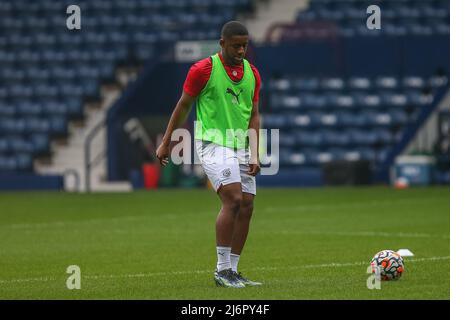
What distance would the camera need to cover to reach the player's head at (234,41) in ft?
33.9

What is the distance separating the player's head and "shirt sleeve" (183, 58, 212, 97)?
205 millimetres

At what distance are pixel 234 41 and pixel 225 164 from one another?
3.39ft

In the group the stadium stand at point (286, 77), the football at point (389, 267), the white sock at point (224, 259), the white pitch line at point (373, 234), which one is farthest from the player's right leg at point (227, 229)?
the stadium stand at point (286, 77)

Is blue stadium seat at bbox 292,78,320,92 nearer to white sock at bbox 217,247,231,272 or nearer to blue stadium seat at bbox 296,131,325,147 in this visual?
blue stadium seat at bbox 296,131,325,147

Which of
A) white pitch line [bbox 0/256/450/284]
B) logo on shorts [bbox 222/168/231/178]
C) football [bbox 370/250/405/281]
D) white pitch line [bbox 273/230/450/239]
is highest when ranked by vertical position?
logo on shorts [bbox 222/168/231/178]

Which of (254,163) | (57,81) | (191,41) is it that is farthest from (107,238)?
(57,81)

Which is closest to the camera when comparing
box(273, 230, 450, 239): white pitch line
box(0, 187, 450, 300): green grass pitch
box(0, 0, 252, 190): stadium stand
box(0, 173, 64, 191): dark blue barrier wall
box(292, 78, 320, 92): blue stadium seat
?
box(0, 187, 450, 300): green grass pitch

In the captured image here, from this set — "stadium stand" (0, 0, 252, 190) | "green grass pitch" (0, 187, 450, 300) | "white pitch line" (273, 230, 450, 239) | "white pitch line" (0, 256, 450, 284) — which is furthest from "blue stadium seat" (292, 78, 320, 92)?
"white pitch line" (0, 256, 450, 284)

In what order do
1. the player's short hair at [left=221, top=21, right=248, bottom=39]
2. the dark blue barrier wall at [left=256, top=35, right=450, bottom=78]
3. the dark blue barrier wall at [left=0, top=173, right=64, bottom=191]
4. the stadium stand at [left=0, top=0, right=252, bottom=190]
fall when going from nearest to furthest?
1. the player's short hair at [left=221, top=21, right=248, bottom=39]
2. the dark blue barrier wall at [left=0, top=173, right=64, bottom=191]
3. the dark blue barrier wall at [left=256, top=35, right=450, bottom=78]
4. the stadium stand at [left=0, top=0, right=252, bottom=190]

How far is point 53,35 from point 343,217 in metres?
19.6

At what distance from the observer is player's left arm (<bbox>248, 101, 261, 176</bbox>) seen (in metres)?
10.6

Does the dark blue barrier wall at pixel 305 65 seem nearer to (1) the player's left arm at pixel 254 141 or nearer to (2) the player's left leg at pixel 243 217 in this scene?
(1) the player's left arm at pixel 254 141

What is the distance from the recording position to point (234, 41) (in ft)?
34.0

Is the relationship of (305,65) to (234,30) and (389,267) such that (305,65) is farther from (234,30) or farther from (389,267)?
(234,30)
